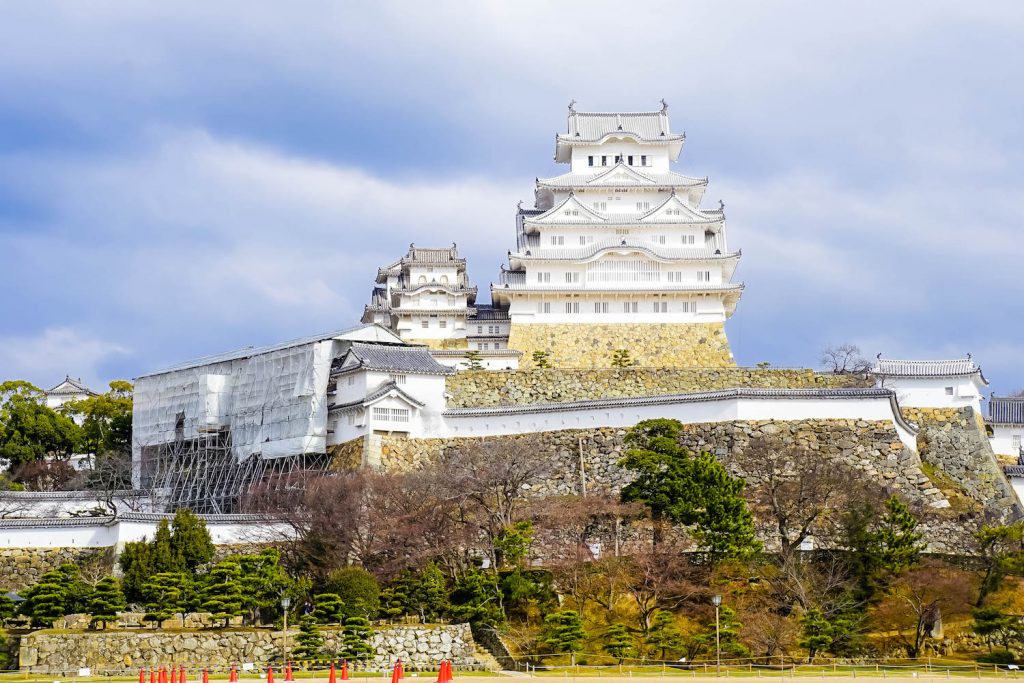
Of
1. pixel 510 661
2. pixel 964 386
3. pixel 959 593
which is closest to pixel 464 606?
pixel 510 661

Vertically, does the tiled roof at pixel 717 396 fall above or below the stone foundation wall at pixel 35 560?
above

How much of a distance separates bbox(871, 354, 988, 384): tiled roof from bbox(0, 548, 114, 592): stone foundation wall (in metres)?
22.3

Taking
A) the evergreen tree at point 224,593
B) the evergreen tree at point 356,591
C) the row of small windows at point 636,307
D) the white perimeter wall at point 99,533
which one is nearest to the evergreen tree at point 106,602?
the evergreen tree at point 224,593

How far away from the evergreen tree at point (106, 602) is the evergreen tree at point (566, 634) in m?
8.10

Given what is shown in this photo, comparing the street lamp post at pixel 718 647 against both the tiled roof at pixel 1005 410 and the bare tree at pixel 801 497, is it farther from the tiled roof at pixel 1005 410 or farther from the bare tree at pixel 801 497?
the tiled roof at pixel 1005 410

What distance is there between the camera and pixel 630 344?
47250 mm

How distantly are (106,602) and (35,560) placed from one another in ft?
21.7

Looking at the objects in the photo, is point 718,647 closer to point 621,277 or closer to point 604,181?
point 621,277

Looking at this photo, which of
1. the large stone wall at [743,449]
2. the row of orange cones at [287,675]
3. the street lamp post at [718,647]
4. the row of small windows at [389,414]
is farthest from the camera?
the row of small windows at [389,414]

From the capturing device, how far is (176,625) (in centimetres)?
2930

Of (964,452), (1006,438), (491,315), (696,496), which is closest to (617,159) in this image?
(491,315)

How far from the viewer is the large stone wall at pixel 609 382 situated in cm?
4262

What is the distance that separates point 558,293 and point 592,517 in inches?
675

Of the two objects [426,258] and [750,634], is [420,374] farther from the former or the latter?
[426,258]
